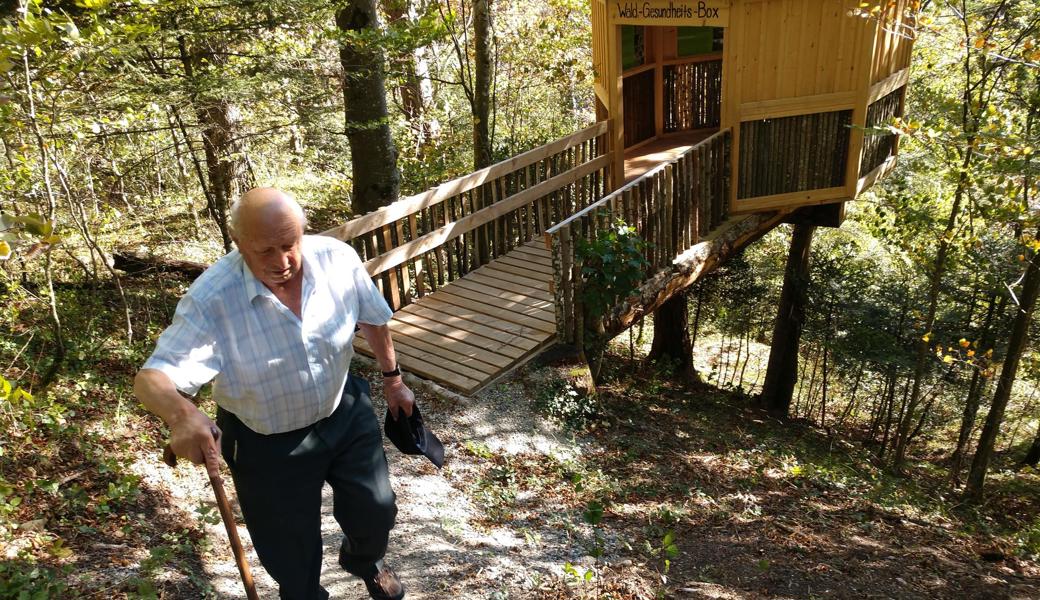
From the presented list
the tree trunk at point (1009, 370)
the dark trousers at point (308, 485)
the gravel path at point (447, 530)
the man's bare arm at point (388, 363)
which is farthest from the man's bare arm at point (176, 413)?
the tree trunk at point (1009, 370)

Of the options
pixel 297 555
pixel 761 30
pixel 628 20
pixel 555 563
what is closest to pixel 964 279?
pixel 761 30

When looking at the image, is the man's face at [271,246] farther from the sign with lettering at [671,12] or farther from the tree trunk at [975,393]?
the tree trunk at [975,393]

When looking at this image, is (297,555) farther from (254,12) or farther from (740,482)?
(254,12)

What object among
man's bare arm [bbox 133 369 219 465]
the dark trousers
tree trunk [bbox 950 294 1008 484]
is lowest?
tree trunk [bbox 950 294 1008 484]

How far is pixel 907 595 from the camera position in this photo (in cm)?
501

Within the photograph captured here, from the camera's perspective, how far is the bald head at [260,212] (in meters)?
2.71

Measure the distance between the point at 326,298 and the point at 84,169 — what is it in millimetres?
7602

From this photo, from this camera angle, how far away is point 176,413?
8.18 feet

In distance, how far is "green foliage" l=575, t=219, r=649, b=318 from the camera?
660 cm

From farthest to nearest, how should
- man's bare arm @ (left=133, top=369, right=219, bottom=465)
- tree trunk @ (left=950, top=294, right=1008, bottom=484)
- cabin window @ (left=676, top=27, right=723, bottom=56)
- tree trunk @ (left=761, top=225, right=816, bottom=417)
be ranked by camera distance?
tree trunk @ (left=761, top=225, right=816, bottom=417) → cabin window @ (left=676, top=27, right=723, bottom=56) → tree trunk @ (left=950, top=294, right=1008, bottom=484) → man's bare arm @ (left=133, top=369, right=219, bottom=465)

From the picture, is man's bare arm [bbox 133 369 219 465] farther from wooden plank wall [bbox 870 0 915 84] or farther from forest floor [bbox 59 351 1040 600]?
wooden plank wall [bbox 870 0 915 84]

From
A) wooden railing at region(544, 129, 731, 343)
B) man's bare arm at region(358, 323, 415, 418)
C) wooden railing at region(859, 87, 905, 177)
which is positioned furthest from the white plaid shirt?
wooden railing at region(859, 87, 905, 177)

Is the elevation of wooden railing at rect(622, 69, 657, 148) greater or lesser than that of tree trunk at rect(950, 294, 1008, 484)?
greater

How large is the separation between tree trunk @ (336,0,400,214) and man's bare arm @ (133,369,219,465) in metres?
5.46
